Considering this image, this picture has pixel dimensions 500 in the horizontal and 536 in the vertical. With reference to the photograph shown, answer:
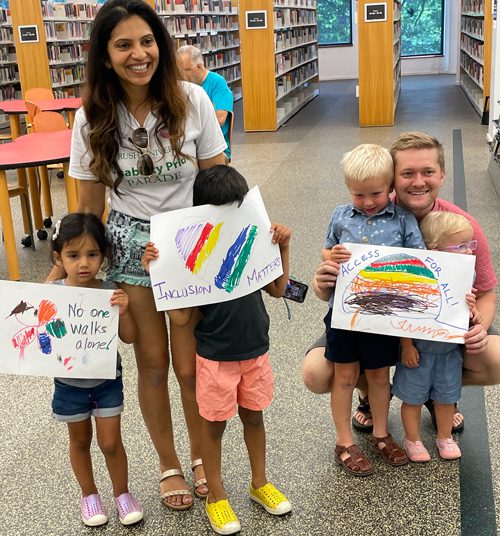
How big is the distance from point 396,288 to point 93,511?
44.1 inches

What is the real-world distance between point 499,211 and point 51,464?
3999 millimetres

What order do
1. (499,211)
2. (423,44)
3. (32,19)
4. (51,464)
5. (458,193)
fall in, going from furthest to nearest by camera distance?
(423,44)
(32,19)
(458,193)
(499,211)
(51,464)

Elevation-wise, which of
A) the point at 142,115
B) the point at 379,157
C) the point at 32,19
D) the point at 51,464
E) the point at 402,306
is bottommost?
the point at 51,464

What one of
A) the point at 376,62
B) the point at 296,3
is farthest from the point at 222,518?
the point at 296,3

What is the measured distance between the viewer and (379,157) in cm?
206

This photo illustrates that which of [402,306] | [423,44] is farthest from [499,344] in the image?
[423,44]

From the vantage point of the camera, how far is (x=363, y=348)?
2.19 meters

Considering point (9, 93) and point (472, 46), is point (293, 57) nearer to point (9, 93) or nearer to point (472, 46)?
point (472, 46)

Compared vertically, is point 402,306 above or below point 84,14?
below

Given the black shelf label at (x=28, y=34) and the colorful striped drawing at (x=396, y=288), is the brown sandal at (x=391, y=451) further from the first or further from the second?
the black shelf label at (x=28, y=34)

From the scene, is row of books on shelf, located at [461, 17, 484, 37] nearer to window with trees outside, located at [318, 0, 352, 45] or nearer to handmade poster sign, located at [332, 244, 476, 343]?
window with trees outside, located at [318, 0, 352, 45]

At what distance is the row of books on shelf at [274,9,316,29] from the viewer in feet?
34.4

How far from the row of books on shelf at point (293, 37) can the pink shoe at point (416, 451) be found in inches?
335

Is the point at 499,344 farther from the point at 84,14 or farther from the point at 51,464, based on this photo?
the point at 84,14
